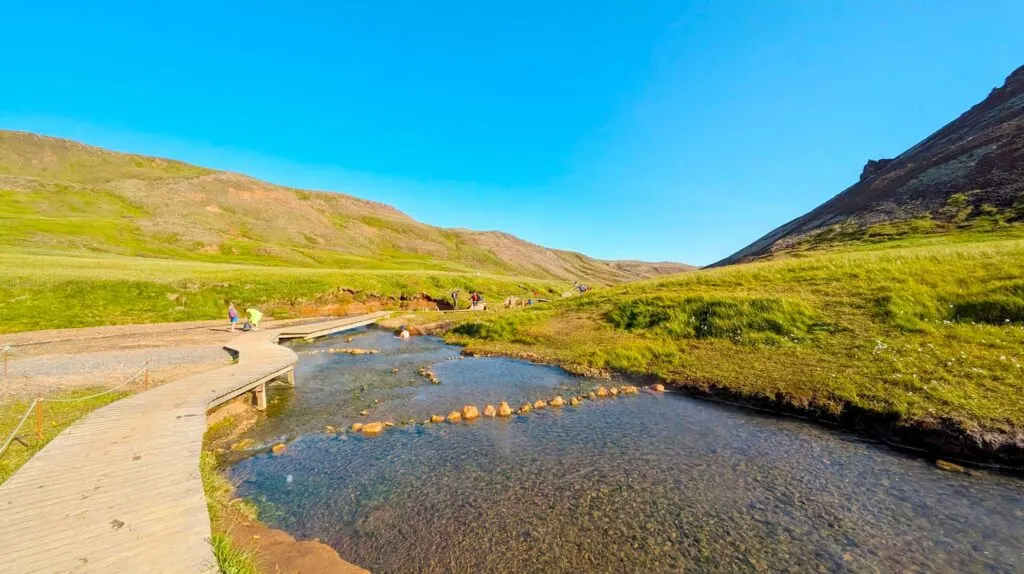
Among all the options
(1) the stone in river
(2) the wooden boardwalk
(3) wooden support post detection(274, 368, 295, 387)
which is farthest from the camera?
(3) wooden support post detection(274, 368, 295, 387)

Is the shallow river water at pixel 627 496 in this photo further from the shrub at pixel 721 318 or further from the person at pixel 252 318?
the person at pixel 252 318

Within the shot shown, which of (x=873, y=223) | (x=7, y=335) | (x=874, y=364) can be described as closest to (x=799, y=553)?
(x=874, y=364)

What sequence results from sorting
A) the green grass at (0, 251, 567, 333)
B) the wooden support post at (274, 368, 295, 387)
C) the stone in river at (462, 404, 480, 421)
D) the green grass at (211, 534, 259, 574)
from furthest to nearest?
the green grass at (0, 251, 567, 333) → the wooden support post at (274, 368, 295, 387) → the stone in river at (462, 404, 480, 421) → the green grass at (211, 534, 259, 574)

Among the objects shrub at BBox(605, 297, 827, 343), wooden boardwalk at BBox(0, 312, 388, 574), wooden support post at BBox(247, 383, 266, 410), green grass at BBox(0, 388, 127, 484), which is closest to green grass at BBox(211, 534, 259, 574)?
wooden boardwalk at BBox(0, 312, 388, 574)

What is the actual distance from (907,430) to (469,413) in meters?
15.2

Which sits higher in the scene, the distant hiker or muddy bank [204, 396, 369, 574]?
the distant hiker

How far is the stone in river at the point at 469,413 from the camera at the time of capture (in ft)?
55.4

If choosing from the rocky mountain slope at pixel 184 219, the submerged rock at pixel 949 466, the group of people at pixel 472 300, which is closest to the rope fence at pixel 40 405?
the submerged rock at pixel 949 466

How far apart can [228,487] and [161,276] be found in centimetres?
5152

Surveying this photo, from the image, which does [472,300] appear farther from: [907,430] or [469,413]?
[907,430]

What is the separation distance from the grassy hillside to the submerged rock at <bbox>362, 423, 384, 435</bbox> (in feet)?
42.1

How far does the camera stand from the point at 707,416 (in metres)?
16.2

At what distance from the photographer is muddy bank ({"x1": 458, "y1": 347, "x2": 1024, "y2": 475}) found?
37.0 ft

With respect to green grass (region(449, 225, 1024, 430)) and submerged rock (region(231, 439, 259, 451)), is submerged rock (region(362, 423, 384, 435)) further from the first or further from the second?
green grass (region(449, 225, 1024, 430))
